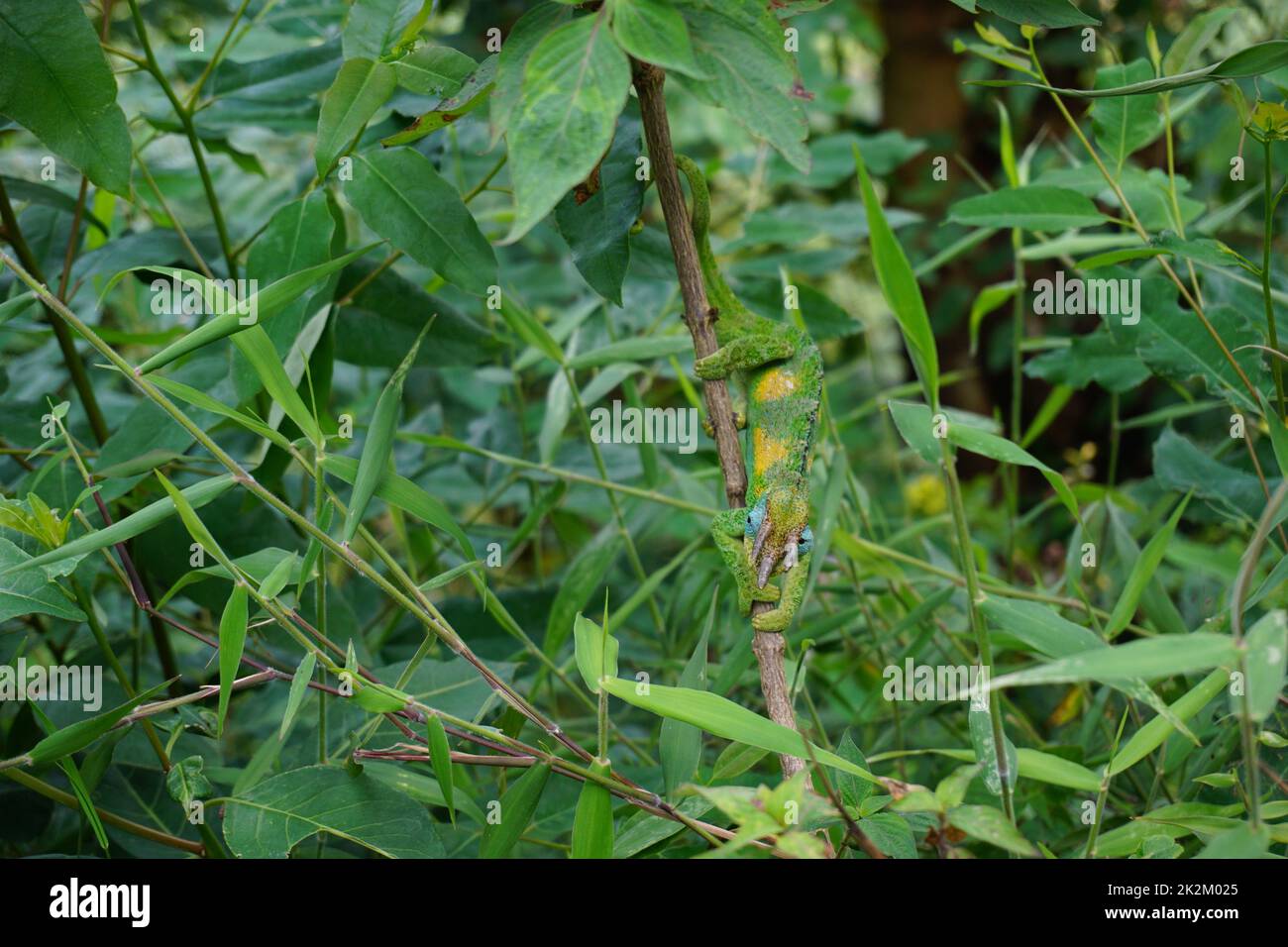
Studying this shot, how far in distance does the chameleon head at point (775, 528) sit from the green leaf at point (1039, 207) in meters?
0.41

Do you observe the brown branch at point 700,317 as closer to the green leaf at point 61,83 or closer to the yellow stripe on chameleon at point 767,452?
the yellow stripe on chameleon at point 767,452

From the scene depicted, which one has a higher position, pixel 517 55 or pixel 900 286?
pixel 517 55

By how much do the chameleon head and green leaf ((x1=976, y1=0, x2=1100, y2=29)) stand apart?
0.30 m

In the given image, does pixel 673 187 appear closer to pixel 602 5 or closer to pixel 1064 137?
pixel 602 5

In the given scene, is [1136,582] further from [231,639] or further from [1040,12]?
[231,639]

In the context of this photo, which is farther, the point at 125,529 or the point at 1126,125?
the point at 1126,125

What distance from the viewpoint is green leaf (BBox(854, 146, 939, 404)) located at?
1.62ft

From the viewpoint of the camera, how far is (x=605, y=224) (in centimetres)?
67

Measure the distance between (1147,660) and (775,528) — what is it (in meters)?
0.23

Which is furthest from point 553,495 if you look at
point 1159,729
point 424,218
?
point 1159,729

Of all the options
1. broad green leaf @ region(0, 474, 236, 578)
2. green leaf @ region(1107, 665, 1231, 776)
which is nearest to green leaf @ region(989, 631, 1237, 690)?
green leaf @ region(1107, 665, 1231, 776)

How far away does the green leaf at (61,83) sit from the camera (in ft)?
2.14

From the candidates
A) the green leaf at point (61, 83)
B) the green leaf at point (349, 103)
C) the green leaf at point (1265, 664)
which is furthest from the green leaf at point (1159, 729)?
the green leaf at point (61, 83)

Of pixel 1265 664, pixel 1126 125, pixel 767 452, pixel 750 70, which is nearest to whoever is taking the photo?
pixel 1265 664
